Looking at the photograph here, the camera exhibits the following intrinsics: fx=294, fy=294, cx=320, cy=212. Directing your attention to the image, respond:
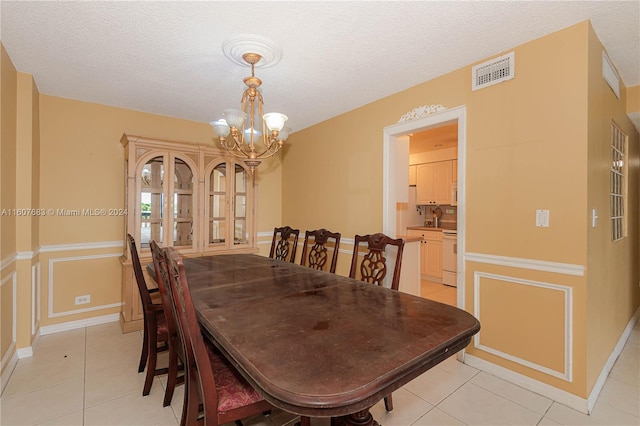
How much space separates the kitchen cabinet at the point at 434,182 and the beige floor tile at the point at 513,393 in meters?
3.57

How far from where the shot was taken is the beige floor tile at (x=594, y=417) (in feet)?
5.76

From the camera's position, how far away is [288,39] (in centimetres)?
203

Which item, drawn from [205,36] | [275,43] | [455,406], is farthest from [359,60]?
[455,406]

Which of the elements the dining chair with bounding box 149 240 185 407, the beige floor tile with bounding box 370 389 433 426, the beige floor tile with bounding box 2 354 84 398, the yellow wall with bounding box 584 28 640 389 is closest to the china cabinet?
the beige floor tile with bounding box 2 354 84 398

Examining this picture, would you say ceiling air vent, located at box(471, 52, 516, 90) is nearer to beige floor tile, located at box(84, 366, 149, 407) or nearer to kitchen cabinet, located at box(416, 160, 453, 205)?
kitchen cabinet, located at box(416, 160, 453, 205)

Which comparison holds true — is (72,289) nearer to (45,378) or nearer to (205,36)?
(45,378)

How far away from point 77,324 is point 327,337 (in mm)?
3394

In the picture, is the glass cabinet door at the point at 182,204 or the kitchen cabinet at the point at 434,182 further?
the kitchen cabinet at the point at 434,182

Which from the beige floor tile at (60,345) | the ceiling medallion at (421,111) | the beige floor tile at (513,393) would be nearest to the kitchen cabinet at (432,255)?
the ceiling medallion at (421,111)

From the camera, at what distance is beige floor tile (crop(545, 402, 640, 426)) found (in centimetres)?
175

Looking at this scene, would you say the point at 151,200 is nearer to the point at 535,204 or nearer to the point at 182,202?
the point at 182,202

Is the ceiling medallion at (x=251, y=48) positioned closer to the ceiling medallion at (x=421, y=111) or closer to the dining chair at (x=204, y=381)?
the ceiling medallion at (x=421, y=111)

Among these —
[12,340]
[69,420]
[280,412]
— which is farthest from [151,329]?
[12,340]

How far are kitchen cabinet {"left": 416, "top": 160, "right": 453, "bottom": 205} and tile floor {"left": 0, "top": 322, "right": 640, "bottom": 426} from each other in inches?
130
